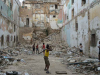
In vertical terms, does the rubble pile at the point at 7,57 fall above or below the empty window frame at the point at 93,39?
below

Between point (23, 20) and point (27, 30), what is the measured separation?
2580mm

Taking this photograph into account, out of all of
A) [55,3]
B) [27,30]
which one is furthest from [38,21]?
[27,30]

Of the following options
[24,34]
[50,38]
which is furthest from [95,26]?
[50,38]

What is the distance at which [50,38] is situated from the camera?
24625 mm

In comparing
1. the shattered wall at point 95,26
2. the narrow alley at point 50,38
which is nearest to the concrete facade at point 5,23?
the narrow alley at point 50,38

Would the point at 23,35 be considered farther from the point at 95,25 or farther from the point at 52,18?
the point at 95,25

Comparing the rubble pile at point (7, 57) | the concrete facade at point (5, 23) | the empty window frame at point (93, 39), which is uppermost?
the concrete facade at point (5, 23)

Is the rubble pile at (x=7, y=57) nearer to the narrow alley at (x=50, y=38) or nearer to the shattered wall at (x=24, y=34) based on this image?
the narrow alley at (x=50, y=38)

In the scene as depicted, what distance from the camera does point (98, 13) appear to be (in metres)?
9.95

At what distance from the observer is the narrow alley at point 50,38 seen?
702 cm

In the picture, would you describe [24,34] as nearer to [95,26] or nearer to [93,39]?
[93,39]

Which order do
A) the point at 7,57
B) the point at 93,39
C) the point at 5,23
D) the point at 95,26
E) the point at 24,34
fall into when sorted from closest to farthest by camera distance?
the point at 7,57 < the point at 95,26 < the point at 93,39 < the point at 5,23 < the point at 24,34

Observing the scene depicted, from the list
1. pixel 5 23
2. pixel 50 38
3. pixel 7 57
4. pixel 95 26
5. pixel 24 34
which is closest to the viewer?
pixel 7 57

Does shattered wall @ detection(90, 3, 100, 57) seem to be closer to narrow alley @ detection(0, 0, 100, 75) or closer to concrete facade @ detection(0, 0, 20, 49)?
narrow alley @ detection(0, 0, 100, 75)
